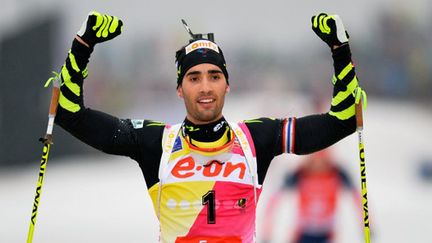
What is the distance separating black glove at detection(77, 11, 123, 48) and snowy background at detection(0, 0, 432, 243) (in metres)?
5.53

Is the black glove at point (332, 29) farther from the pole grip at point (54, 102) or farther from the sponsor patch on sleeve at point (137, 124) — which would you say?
the pole grip at point (54, 102)

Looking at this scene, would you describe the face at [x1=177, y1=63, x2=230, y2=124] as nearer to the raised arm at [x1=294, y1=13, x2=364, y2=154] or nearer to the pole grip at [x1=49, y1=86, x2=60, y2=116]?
the raised arm at [x1=294, y1=13, x2=364, y2=154]

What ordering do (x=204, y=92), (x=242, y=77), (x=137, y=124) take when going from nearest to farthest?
(x=204, y=92) → (x=137, y=124) → (x=242, y=77)

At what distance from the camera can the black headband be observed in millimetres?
4158

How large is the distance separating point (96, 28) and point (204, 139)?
29.9 inches

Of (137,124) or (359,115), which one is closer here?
(359,115)

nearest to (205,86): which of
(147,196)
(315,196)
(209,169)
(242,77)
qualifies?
(209,169)

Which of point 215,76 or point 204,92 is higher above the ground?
point 215,76

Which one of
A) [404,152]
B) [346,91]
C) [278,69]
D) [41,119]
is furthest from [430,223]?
[346,91]

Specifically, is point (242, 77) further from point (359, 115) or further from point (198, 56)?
point (359, 115)

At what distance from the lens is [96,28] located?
4.11m

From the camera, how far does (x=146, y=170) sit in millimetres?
4152

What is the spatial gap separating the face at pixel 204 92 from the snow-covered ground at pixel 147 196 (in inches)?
156

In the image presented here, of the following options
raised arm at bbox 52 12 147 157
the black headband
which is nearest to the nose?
the black headband
